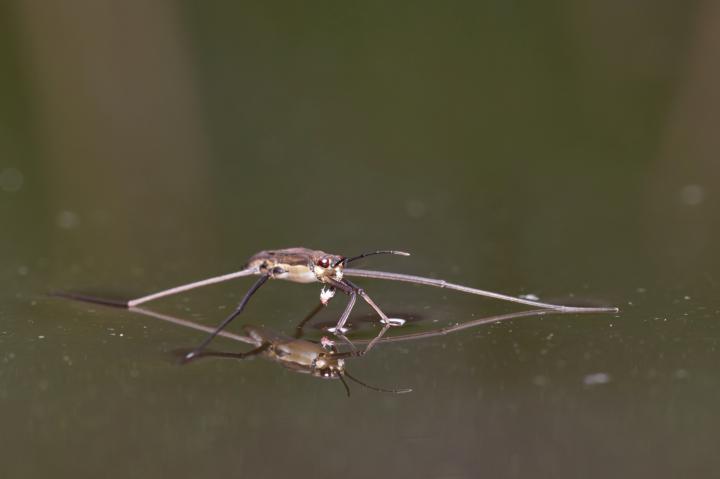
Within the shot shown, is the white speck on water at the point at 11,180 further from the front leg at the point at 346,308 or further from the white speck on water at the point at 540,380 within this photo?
the white speck on water at the point at 540,380

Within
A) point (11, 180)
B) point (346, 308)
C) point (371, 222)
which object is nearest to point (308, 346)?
point (346, 308)

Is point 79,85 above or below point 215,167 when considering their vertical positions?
above

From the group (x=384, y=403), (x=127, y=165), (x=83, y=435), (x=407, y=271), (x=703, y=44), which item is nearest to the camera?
(x=83, y=435)

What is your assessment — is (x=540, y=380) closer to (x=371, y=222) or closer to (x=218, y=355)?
(x=218, y=355)

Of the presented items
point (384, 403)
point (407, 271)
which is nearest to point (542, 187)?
point (407, 271)

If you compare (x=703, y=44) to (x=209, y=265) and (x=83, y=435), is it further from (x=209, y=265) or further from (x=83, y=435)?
(x=83, y=435)

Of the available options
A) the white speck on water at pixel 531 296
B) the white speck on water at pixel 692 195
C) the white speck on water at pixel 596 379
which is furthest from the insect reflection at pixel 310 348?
the white speck on water at pixel 692 195

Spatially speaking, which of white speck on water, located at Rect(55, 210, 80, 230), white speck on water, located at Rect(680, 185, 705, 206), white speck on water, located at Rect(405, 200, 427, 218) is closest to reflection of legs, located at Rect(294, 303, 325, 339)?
white speck on water, located at Rect(405, 200, 427, 218)
